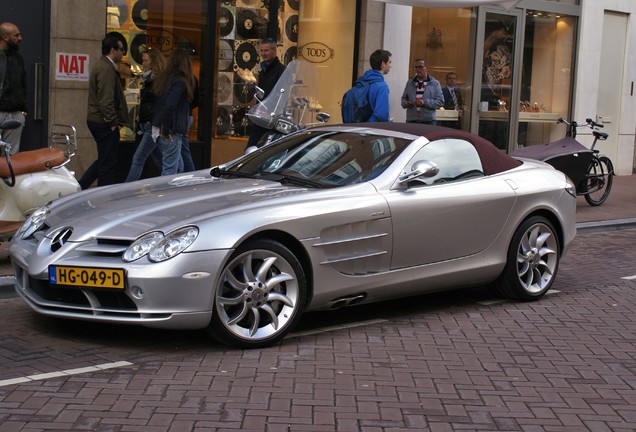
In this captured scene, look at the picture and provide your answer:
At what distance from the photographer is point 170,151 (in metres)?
11.4

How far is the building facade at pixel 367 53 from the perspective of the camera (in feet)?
41.3

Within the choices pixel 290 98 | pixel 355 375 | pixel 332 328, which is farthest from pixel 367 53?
pixel 355 375

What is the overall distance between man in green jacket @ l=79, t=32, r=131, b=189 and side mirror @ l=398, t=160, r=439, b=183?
5313mm

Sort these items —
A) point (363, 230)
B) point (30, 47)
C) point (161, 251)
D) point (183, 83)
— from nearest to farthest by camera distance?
point (161, 251)
point (363, 230)
point (183, 83)
point (30, 47)

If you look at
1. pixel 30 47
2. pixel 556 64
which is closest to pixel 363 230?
pixel 30 47

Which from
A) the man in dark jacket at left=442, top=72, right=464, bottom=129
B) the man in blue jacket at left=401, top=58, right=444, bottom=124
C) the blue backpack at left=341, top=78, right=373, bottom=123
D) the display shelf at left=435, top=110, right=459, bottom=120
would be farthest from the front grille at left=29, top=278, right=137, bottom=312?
the man in dark jacket at left=442, top=72, right=464, bottom=129

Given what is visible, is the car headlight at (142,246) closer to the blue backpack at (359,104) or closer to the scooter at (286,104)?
the scooter at (286,104)

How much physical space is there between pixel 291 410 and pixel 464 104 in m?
13.0

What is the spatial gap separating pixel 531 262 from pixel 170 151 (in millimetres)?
4783

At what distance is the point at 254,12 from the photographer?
14.8m

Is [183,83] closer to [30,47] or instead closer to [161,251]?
[30,47]

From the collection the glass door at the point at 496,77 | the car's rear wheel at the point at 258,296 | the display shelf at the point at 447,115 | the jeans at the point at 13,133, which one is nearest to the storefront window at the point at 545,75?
the glass door at the point at 496,77

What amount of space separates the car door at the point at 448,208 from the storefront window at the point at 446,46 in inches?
354

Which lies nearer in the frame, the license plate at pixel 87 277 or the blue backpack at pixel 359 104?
the license plate at pixel 87 277
